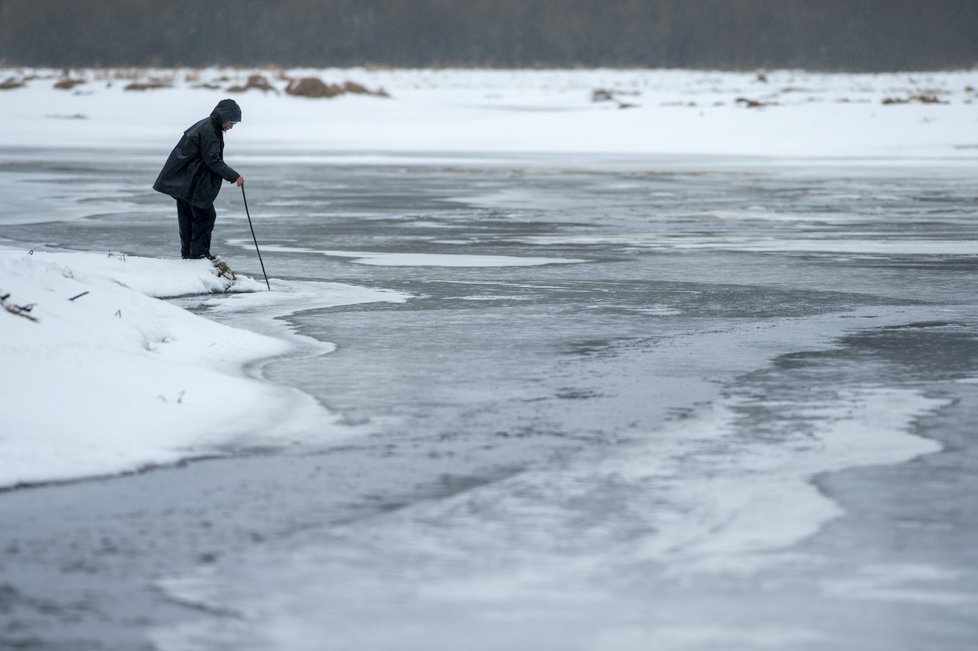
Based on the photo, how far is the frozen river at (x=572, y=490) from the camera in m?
5.43

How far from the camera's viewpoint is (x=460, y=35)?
484 ft

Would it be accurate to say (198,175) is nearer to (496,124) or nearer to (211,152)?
(211,152)

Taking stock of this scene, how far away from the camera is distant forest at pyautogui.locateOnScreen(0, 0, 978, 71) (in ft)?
473

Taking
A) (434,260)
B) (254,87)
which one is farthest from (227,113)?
(254,87)

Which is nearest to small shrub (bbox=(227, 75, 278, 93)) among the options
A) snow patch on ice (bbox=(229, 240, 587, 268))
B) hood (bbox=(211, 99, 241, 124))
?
snow patch on ice (bbox=(229, 240, 587, 268))

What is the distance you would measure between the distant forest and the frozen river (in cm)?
13029

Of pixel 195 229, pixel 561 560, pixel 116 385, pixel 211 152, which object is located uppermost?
pixel 211 152

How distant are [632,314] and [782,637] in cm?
744

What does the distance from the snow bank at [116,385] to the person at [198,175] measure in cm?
350

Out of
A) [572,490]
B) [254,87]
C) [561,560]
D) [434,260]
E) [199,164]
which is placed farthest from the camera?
[254,87]

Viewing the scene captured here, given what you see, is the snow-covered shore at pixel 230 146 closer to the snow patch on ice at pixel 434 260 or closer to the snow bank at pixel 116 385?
the snow bank at pixel 116 385

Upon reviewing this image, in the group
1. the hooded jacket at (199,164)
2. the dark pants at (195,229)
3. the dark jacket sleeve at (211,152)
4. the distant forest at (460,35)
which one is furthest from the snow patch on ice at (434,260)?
the distant forest at (460,35)

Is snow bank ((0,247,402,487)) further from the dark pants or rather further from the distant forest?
the distant forest

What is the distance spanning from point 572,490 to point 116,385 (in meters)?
2.58
